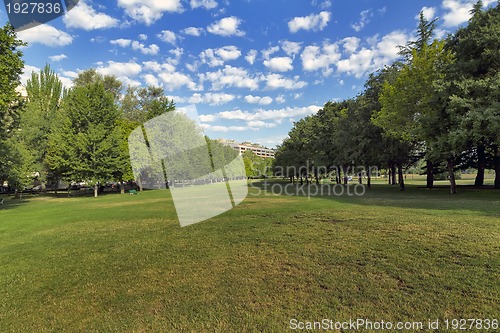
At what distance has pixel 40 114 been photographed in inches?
1761

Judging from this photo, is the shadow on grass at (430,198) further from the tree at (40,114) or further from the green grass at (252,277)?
the tree at (40,114)

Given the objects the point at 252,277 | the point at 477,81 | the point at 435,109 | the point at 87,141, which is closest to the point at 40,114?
the point at 87,141

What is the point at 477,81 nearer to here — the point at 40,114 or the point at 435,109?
the point at 435,109

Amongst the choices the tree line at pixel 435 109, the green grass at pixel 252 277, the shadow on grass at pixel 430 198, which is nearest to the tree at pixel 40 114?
the shadow on grass at pixel 430 198

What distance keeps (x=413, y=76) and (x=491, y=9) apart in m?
7.58

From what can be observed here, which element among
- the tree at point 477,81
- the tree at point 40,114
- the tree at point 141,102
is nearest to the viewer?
the tree at point 477,81

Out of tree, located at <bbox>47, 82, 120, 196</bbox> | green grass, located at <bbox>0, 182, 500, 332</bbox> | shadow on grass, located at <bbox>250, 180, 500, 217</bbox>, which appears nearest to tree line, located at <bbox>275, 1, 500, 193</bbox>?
shadow on grass, located at <bbox>250, 180, 500, 217</bbox>

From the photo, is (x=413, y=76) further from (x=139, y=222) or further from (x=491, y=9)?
(x=139, y=222)

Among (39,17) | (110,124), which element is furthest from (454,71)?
(110,124)

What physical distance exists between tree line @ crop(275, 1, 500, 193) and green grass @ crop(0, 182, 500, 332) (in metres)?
11.2

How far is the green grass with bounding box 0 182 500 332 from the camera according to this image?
14.2 ft

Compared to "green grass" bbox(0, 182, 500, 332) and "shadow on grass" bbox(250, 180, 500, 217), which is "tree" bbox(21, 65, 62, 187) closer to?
"shadow on grass" bbox(250, 180, 500, 217)

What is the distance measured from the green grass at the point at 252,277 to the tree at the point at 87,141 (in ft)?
104

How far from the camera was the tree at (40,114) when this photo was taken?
41750 millimetres
